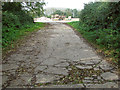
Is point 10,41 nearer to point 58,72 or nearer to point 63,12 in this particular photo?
point 58,72

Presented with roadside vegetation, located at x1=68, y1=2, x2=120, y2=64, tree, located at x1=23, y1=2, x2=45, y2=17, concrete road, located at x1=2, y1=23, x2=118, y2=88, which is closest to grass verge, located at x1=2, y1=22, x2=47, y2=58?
concrete road, located at x1=2, y1=23, x2=118, y2=88

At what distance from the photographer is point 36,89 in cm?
255

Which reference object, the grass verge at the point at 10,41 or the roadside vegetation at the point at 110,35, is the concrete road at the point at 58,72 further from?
the grass verge at the point at 10,41

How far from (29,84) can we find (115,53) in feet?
10.3

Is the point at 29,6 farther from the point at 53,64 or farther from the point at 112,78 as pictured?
the point at 112,78

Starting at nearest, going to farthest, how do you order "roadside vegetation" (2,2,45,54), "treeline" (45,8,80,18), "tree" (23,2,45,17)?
1. "roadside vegetation" (2,2,45,54)
2. "tree" (23,2,45,17)
3. "treeline" (45,8,80,18)

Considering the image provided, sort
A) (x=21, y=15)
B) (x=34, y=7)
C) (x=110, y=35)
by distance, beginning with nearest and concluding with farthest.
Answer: (x=110, y=35) → (x=21, y=15) → (x=34, y=7)

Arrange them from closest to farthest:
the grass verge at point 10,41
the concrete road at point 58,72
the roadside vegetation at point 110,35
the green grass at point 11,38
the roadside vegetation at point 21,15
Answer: the concrete road at point 58,72, the roadside vegetation at point 110,35, the grass verge at point 10,41, the green grass at point 11,38, the roadside vegetation at point 21,15

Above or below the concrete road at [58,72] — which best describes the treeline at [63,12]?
above

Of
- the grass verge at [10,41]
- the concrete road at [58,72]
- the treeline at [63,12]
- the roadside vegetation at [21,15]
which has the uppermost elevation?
the treeline at [63,12]

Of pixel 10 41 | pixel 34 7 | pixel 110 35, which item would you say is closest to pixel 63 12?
pixel 34 7

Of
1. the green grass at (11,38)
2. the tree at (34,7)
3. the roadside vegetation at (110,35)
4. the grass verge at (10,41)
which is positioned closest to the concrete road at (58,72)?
the roadside vegetation at (110,35)

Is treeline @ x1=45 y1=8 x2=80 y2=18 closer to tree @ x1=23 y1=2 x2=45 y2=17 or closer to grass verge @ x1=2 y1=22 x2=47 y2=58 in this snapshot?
tree @ x1=23 y1=2 x2=45 y2=17

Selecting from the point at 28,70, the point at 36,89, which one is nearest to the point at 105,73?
the point at 36,89
